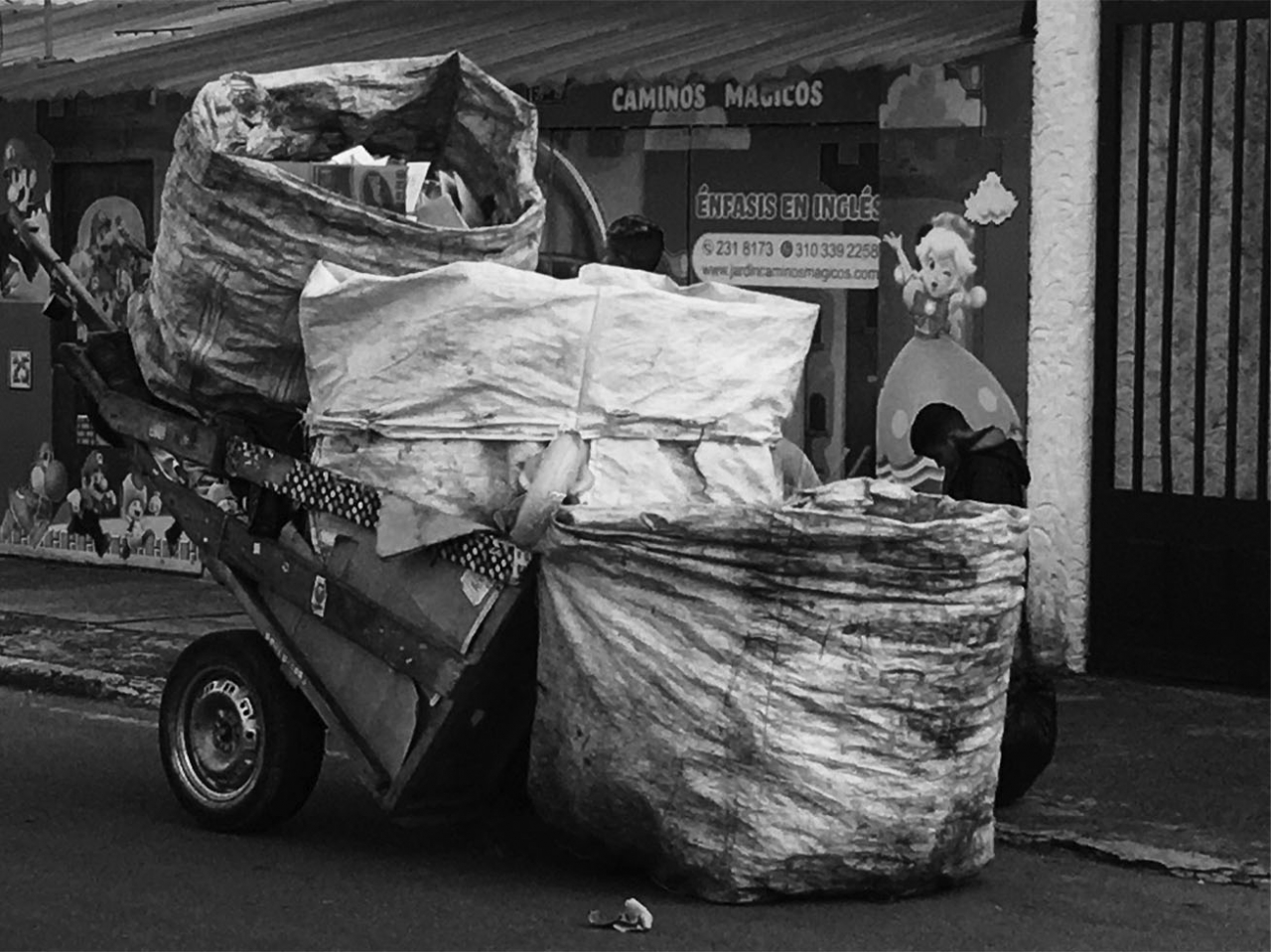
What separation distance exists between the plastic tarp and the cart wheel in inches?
31.0

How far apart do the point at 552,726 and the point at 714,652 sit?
563 mm

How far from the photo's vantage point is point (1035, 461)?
1086 cm

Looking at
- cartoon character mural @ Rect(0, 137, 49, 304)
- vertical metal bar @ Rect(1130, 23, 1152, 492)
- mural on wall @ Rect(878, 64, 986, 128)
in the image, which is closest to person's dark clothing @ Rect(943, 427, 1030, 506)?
vertical metal bar @ Rect(1130, 23, 1152, 492)

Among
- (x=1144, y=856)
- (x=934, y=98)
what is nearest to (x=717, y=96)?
(x=934, y=98)

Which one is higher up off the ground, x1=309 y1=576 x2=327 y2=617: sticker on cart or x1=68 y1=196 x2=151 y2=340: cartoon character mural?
x1=68 y1=196 x2=151 y2=340: cartoon character mural

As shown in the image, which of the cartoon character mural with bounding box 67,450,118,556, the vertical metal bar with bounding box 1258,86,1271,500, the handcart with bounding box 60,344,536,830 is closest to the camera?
the handcart with bounding box 60,344,536,830

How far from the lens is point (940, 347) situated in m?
11.1

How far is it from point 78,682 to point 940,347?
4.14 m

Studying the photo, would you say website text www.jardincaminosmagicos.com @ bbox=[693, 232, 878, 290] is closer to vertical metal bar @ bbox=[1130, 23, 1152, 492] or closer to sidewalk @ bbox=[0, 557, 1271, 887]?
vertical metal bar @ bbox=[1130, 23, 1152, 492]

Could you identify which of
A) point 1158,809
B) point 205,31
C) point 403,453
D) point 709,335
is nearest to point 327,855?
point 403,453

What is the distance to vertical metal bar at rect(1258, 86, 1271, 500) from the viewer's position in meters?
10.2

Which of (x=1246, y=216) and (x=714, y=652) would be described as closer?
(x=714, y=652)

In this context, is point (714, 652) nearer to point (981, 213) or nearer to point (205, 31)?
point (981, 213)

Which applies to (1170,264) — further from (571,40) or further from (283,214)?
(283,214)
